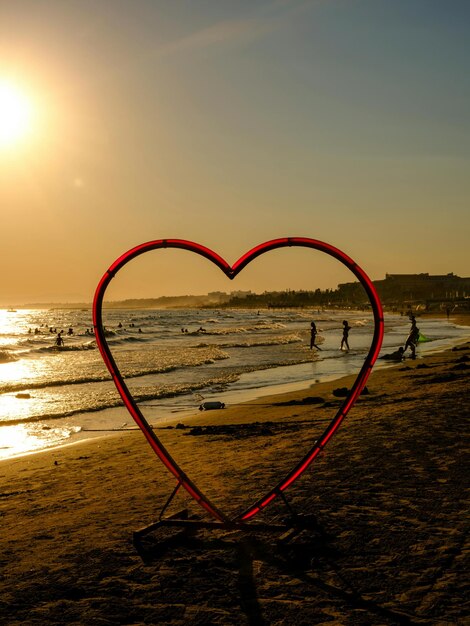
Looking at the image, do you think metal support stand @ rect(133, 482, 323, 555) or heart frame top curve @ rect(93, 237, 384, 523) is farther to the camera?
metal support stand @ rect(133, 482, 323, 555)

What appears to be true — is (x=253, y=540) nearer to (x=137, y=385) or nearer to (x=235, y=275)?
(x=235, y=275)

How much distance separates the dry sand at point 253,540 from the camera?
4793 millimetres

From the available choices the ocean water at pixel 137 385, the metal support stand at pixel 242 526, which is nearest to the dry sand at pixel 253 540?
the metal support stand at pixel 242 526

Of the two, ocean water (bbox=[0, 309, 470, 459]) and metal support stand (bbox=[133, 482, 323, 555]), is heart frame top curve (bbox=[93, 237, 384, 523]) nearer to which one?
metal support stand (bbox=[133, 482, 323, 555])

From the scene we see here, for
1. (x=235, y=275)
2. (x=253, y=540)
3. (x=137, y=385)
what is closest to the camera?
(x=235, y=275)

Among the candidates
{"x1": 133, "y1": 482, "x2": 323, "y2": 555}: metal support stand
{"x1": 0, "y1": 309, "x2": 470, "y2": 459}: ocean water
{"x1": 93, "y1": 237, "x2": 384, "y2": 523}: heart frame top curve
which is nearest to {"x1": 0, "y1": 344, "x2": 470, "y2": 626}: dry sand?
{"x1": 133, "y1": 482, "x2": 323, "y2": 555}: metal support stand

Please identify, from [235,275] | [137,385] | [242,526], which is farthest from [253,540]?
[137,385]

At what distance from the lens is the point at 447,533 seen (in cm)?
593

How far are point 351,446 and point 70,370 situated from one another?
2433 cm

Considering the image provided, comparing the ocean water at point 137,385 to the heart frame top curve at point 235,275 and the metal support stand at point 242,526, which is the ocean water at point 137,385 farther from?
the heart frame top curve at point 235,275

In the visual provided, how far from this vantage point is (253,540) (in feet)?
20.4

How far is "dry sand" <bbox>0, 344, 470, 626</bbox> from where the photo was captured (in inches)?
189

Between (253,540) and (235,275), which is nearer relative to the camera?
(235,275)

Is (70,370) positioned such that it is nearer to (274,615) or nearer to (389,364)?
(389,364)
